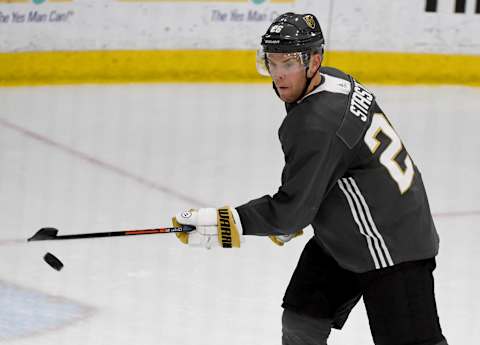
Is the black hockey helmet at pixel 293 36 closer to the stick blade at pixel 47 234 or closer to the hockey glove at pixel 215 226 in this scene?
the hockey glove at pixel 215 226

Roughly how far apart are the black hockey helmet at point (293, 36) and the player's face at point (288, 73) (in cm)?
2

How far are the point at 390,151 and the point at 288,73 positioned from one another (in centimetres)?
29

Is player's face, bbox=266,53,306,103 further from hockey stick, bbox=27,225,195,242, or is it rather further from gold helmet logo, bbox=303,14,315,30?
hockey stick, bbox=27,225,195,242

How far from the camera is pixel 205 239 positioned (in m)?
2.46

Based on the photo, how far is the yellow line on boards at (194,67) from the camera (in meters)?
6.51

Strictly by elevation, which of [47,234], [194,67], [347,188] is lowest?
[194,67]

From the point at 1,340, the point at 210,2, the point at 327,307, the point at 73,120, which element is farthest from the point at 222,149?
the point at 327,307

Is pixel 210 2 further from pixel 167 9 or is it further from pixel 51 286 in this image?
pixel 51 286

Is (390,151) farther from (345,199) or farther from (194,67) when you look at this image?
(194,67)

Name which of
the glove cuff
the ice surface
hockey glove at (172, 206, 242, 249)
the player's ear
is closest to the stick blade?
hockey glove at (172, 206, 242, 249)

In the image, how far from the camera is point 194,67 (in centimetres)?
670

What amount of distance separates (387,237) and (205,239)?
1.40 feet

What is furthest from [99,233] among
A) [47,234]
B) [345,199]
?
[345,199]

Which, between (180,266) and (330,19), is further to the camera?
(330,19)
